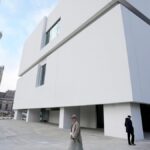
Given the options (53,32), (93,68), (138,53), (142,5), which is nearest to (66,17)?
(53,32)

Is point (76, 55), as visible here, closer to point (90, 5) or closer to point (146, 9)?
point (90, 5)

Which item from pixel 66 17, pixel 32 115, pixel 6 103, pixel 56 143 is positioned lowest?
pixel 56 143

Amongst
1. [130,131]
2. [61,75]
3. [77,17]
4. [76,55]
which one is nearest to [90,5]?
[77,17]

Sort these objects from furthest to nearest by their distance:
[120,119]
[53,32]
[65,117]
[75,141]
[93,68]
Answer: [53,32] < [65,117] < [93,68] < [120,119] < [75,141]

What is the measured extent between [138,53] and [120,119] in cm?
499

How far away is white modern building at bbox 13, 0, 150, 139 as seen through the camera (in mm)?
10406

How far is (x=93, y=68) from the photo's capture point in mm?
12883

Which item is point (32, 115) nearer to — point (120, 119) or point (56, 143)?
point (120, 119)

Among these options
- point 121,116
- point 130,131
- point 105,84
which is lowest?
point 130,131

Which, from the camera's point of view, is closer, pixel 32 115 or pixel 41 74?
pixel 41 74

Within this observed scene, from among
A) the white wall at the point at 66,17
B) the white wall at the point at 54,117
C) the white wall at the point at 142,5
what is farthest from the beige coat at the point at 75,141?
the white wall at the point at 54,117

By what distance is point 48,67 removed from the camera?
2139cm

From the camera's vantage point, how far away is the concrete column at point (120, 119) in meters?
9.86

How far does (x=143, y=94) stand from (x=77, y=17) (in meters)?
10.5
